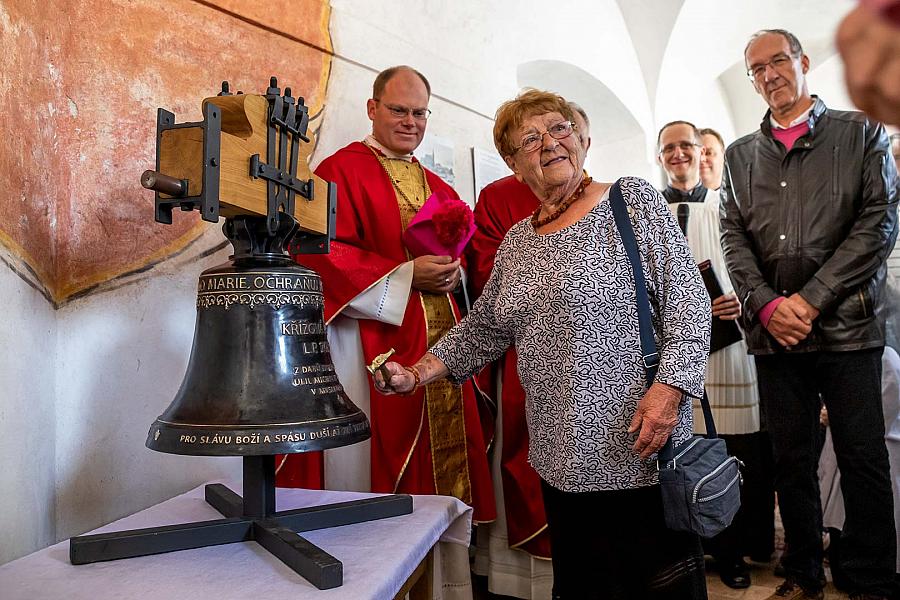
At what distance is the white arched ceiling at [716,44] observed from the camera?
23.1 ft

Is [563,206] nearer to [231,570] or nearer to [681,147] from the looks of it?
[231,570]

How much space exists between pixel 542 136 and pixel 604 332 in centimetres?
60

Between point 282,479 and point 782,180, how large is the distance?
225 centimetres

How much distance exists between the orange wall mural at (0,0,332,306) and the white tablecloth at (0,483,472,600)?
2.66 ft

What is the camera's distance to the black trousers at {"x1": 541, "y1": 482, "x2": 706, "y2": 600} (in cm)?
186

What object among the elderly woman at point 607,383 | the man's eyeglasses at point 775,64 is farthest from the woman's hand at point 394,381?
the man's eyeglasses at point 775,64

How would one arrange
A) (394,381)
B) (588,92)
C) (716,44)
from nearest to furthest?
1. (394,381)
2. (588,92)
3. (716,44)

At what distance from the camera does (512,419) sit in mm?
3006

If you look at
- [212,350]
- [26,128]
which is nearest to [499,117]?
[212,350]

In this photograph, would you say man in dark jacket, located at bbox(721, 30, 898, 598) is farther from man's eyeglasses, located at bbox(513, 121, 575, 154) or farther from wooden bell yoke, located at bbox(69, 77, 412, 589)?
wooden bell yoke, located at bbox(69, 77, 412, 589)

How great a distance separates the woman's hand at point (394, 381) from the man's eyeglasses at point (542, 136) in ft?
2.34

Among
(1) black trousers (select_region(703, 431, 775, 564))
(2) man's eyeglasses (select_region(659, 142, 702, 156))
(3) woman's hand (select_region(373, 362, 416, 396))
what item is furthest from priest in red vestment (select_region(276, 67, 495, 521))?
(2) man's eyeglasses (select_region(659, 142, 702, 156))

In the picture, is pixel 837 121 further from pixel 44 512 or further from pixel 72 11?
pixel 44 512

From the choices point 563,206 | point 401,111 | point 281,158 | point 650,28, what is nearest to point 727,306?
point 563,206
